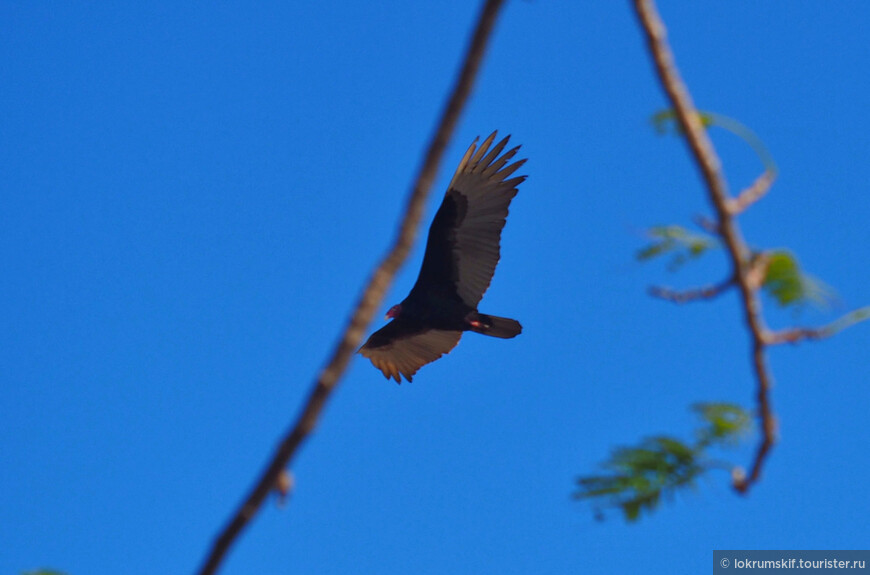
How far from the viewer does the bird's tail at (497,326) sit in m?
8.86

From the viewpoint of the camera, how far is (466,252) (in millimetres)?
9172

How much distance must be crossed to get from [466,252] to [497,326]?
0.80m

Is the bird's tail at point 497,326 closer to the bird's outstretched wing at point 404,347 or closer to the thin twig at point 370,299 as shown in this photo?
the bird's outstretched wing at point 404,347

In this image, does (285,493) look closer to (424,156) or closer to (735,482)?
(424,156)

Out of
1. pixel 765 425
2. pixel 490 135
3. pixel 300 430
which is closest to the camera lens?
pixel 300 430

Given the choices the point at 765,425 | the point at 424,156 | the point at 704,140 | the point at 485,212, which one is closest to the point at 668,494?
the point at 765,425

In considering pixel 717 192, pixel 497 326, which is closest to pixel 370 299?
pixel 717 192

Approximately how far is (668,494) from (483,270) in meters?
6.40

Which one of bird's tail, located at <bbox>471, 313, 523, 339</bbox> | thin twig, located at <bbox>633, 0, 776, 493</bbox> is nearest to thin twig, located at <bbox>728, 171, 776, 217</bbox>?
thin twig, located at <bbox>633, 0, 776, 493</bbox>

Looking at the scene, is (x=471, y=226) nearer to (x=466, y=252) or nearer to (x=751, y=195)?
(x=466, y=252)

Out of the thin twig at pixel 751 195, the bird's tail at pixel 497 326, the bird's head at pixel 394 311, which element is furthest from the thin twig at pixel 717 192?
the bird's head at pixel 394 311

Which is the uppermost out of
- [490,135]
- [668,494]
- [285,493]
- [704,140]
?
[490,135]

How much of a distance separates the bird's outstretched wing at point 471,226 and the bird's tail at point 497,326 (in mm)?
217

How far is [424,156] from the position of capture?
2473 mm
